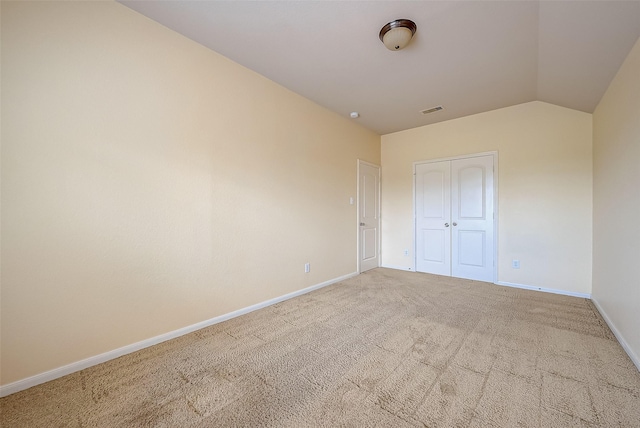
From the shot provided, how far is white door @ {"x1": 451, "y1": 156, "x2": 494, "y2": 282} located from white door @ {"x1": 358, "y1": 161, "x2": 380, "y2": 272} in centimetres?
130

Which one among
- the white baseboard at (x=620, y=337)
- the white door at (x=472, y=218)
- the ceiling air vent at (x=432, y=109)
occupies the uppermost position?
the ceiling air vent at (x=432, y=109)

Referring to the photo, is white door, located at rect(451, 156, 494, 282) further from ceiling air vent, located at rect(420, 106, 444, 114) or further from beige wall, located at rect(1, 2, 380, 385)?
beige wall, located at rect(1, 2, 380, 385)

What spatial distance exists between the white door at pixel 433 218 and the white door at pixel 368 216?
735 millimetres

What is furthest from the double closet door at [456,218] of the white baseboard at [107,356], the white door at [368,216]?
the white baseboard at [107,356]

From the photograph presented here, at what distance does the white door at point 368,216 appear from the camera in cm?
454

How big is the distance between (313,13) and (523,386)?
2.97 metres

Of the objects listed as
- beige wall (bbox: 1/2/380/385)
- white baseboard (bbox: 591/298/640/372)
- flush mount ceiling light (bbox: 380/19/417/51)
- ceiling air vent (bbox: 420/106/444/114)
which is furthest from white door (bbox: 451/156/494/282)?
beige wall (bbox: 1/2/380/385)

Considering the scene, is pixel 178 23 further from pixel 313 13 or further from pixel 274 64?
pixel 313 13

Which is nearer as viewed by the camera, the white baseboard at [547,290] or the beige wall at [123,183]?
the beige wall at [123,183]

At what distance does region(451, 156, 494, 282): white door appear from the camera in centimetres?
395

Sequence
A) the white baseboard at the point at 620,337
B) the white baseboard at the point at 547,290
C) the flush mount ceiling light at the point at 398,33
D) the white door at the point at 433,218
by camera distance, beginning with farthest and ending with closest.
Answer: the white door at the point at 433,218, the white baseboard at the point at 547,290, the flush mount ceiling light at the point at 398,33, the white baseboard at the point at 620,337

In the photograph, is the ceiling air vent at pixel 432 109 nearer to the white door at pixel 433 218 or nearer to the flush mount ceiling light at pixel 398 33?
the white door at pixel 433 218

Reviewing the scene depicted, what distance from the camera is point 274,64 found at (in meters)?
2.69

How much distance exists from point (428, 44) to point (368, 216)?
2.89 meters
